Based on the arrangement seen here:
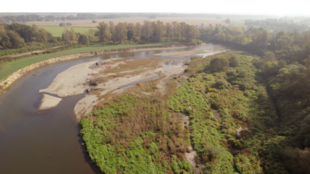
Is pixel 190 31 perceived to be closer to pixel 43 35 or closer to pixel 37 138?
pixel 43 35

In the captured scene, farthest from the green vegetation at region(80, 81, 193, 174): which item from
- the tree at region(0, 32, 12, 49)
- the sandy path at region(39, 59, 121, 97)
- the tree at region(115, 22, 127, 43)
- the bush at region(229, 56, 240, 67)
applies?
the tree at region(115, 22, 127, 43)

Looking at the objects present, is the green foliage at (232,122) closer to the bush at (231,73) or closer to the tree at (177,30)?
the bush at (231,73)

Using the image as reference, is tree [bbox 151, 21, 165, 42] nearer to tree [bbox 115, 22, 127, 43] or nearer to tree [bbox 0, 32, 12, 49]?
tree [bbox 115, 22, 127, 43]

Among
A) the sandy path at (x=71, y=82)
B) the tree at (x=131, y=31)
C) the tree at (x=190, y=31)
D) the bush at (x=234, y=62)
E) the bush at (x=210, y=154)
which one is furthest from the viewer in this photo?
the tree at (x=190, y=31)

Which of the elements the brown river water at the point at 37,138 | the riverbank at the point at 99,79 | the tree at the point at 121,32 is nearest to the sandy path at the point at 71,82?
the riverbank at the point at 99,79

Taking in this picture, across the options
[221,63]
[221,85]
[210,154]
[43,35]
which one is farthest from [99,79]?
[43,35]

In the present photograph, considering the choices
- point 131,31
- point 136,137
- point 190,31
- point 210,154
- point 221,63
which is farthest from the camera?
point 190,31
